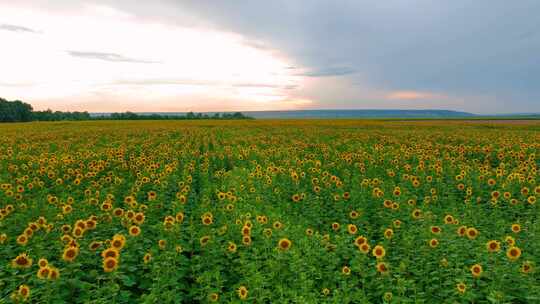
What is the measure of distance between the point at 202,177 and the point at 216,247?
20.0 ft

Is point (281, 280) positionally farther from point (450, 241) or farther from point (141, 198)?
point (141, 198)

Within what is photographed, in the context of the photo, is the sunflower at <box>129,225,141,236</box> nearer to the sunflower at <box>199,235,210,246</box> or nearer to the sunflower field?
the sunflower field

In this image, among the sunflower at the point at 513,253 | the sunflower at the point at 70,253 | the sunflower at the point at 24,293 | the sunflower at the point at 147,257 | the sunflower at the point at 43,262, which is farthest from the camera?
the sunflower at the point at 147,257

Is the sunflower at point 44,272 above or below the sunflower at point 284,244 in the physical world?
above

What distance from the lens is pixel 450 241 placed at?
5180mm

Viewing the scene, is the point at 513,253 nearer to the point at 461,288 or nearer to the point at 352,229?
the point at 461,288

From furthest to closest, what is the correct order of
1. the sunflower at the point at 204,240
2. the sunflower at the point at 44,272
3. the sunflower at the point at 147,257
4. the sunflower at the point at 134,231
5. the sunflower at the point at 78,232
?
the sunflower at the point at 204,240 → the sunflower at the point at 134,231 → the sunflower at the point at 78,232 → the sunflower at the point at 147,257 → the sunflower at the point at 44,272

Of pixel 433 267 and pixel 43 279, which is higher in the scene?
pixel 43 279

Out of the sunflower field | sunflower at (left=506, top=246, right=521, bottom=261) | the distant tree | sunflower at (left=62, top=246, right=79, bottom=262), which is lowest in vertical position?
the sunflower field

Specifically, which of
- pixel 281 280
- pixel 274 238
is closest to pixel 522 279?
pixel 281 280

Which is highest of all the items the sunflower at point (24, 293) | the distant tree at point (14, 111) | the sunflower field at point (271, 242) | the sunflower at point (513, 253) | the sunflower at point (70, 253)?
the distant tree at point (14, 111)

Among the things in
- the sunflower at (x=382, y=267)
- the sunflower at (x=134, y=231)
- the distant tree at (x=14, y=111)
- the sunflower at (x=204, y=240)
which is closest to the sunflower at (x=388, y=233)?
the sunflower at (x=382, y=267)

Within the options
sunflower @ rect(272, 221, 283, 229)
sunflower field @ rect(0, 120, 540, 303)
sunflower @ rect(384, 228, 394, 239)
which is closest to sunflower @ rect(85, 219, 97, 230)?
sunflower field @ rect(0, 120, 540, 303)

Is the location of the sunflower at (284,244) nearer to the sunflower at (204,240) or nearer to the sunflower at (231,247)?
the sunflower at (231,247)
